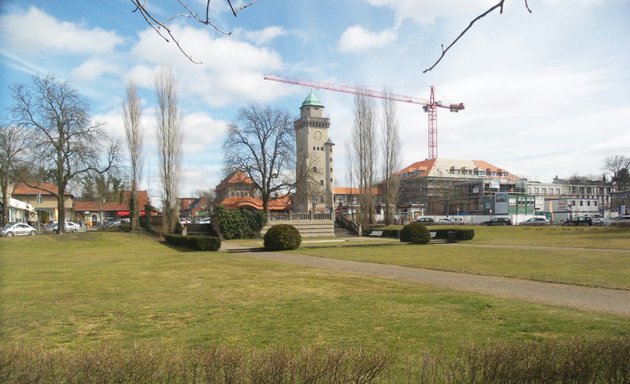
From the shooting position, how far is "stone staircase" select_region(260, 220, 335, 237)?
50.9m

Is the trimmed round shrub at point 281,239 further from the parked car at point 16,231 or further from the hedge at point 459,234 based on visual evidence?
the parked car at point 16,231

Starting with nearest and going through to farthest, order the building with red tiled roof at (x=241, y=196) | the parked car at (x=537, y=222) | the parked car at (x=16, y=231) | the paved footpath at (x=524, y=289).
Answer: the paved footpath at (x=524, y=289)
the parked car at (x=16, y=231)
the building with red tiled roof at (x=241, y=196)
the parked car at (x=537, y=222)

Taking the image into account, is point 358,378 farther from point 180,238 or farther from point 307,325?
point 180,238

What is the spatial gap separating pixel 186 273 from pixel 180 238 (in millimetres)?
20234

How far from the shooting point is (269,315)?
8.51m

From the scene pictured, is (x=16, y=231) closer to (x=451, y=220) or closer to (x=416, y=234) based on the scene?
(x=416, y=234)

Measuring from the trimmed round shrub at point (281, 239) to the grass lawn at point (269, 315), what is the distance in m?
16.6

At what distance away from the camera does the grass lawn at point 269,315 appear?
677cm

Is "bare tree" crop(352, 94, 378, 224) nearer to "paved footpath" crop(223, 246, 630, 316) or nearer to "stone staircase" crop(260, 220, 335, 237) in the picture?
"stone staircase" crop(260, 220, 335, 237)

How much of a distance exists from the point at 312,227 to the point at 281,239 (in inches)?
850

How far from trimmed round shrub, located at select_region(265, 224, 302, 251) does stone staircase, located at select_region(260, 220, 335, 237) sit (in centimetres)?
1960

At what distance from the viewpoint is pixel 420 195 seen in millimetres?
122125

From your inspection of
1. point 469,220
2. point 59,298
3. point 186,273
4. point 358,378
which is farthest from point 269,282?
point 469,220

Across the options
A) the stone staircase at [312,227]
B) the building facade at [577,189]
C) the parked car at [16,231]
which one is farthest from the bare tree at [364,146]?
the building facade at [577,189]
